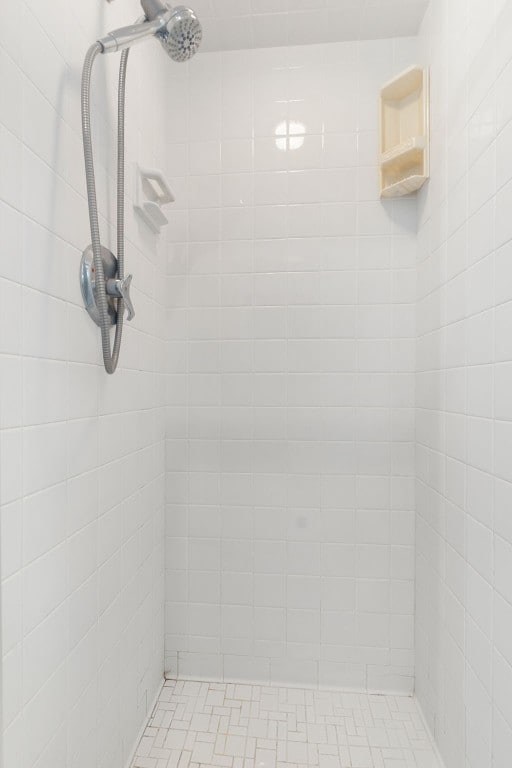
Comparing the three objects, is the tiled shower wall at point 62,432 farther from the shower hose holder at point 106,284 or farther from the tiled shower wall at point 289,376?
the tiled shower wall at point 289,376

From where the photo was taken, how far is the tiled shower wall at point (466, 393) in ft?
3.22

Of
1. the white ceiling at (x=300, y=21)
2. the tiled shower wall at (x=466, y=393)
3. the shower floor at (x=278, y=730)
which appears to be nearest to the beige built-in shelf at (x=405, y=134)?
the tiled shower wall at (x=466, y=393)

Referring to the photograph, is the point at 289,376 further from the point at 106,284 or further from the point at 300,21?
the point at 300,21

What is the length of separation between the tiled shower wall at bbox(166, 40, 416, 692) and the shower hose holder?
2.02ft

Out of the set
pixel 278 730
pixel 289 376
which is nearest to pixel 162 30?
pixel 289 376

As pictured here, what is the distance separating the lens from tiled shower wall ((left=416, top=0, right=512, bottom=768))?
3.22 feet

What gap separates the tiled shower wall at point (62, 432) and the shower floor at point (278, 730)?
138 millimetres

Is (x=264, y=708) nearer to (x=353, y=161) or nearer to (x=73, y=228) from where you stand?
(x=73, y=228)

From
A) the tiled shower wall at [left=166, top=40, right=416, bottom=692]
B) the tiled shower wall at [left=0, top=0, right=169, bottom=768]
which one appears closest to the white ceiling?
the tiled shower wall at [left=166, top=40, right=416, bottom=692]

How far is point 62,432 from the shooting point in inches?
38.1

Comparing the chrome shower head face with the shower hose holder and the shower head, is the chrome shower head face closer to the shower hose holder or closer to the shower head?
the shower head

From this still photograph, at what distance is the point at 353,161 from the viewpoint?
169 cm

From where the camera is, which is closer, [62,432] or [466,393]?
[62,432]

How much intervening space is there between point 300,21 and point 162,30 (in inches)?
31.1
